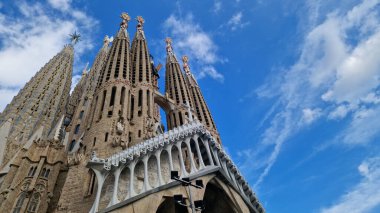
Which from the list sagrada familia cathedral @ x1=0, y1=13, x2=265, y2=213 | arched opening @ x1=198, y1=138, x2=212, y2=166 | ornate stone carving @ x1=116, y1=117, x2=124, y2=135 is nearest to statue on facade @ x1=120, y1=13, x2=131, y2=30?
sagrada familia cathedral @ x1=0, y1=13, x2=265, y2=213

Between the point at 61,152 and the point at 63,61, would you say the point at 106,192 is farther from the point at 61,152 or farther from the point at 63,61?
the point at 63,61

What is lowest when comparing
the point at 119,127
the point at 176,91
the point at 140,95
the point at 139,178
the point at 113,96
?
the point at 139,178

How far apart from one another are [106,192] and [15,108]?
21.8 metres

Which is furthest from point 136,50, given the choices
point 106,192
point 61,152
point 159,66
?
point 106,192

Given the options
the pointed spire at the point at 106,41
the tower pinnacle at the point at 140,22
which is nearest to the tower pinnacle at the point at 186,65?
the tower pinnacle at the point at 140,22

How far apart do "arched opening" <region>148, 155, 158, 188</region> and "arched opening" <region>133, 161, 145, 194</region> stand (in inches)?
16.4

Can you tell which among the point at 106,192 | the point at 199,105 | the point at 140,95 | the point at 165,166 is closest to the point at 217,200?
the point at 165,166

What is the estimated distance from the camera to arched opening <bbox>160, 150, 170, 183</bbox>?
674 inches

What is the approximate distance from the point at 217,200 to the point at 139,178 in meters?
5.35

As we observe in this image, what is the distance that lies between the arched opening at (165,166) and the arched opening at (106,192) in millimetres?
2704

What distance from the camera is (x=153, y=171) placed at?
1731 cm

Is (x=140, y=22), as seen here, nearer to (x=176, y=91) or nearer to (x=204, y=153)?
(x=176, y=91)

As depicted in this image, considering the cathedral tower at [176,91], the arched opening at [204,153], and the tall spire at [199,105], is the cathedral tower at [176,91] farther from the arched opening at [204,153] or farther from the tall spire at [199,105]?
the arched opening at [204,153]

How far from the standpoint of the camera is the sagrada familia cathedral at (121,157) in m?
15.8
